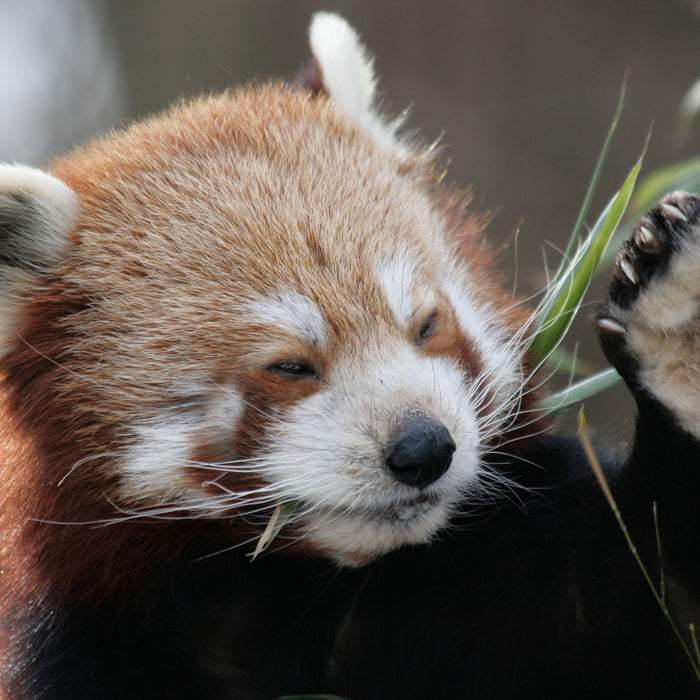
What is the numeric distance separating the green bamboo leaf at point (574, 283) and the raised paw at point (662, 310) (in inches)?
8.5

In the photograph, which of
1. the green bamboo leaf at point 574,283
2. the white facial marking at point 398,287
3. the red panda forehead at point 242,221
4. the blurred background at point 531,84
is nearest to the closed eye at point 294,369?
the red panda forehead at point 242,221

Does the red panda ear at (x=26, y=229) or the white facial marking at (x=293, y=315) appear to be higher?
the white facial marking at (x=293, y=315)

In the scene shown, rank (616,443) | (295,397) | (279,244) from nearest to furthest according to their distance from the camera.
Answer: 1. (295,397)
2. (279,244)
3. (616,443)

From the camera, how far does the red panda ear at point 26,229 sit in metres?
2.20

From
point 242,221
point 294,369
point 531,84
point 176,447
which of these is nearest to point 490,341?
point 294,369

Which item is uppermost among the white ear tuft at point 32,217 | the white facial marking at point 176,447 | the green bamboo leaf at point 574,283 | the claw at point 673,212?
the claw at point 673,212

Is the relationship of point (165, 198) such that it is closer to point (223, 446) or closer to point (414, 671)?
point (223, 446)

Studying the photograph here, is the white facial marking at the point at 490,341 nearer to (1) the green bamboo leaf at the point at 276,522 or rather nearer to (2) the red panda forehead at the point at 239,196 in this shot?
(2) the red panda forehead at the point at 239,196

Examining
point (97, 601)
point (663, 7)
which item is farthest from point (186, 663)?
point (663, 7)

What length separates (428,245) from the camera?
7.80 feet

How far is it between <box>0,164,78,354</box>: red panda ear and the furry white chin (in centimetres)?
86

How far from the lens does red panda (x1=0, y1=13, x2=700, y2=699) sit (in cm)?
198

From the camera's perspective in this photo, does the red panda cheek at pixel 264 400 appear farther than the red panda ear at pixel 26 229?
No

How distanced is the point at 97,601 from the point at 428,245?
3.84 feet
